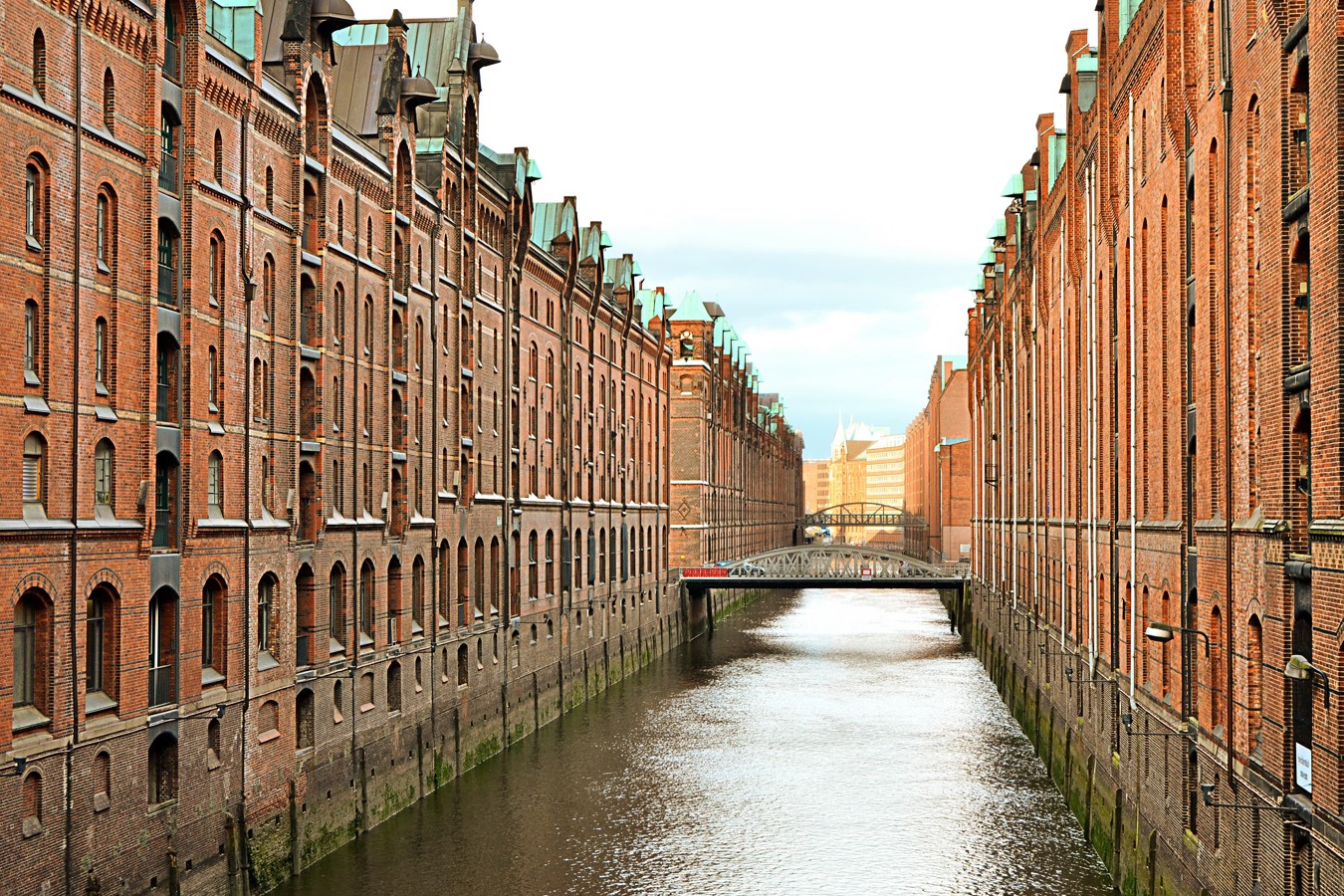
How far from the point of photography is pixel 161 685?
24062 millimetres

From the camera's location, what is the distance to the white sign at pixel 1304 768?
16797mm

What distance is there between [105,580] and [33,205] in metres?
5.67

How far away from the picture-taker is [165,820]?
2355cm

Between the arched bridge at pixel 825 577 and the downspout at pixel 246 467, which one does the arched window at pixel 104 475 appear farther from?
the arched bridge at pixel 825 577

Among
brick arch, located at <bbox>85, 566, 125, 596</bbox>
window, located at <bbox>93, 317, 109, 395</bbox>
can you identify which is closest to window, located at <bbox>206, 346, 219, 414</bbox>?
window, located at <bbox>93, 317, 109, 395</bbox>

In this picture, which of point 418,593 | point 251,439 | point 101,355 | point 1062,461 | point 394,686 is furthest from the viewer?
point 1062,461

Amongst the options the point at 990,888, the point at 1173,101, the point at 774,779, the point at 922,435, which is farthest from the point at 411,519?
the point at 922,435

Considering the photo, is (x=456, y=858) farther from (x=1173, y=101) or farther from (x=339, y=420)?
(x=1173, y=101)

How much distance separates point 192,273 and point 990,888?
62.4ft

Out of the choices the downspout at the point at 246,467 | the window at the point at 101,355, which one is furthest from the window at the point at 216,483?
the window at the point at 101,355

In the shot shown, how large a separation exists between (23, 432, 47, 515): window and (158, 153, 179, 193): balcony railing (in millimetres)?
5613

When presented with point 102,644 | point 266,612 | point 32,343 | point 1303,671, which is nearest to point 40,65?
point 32,343

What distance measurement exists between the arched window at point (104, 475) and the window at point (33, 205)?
3.39 meters

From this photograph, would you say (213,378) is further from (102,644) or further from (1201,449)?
(1201,449)
